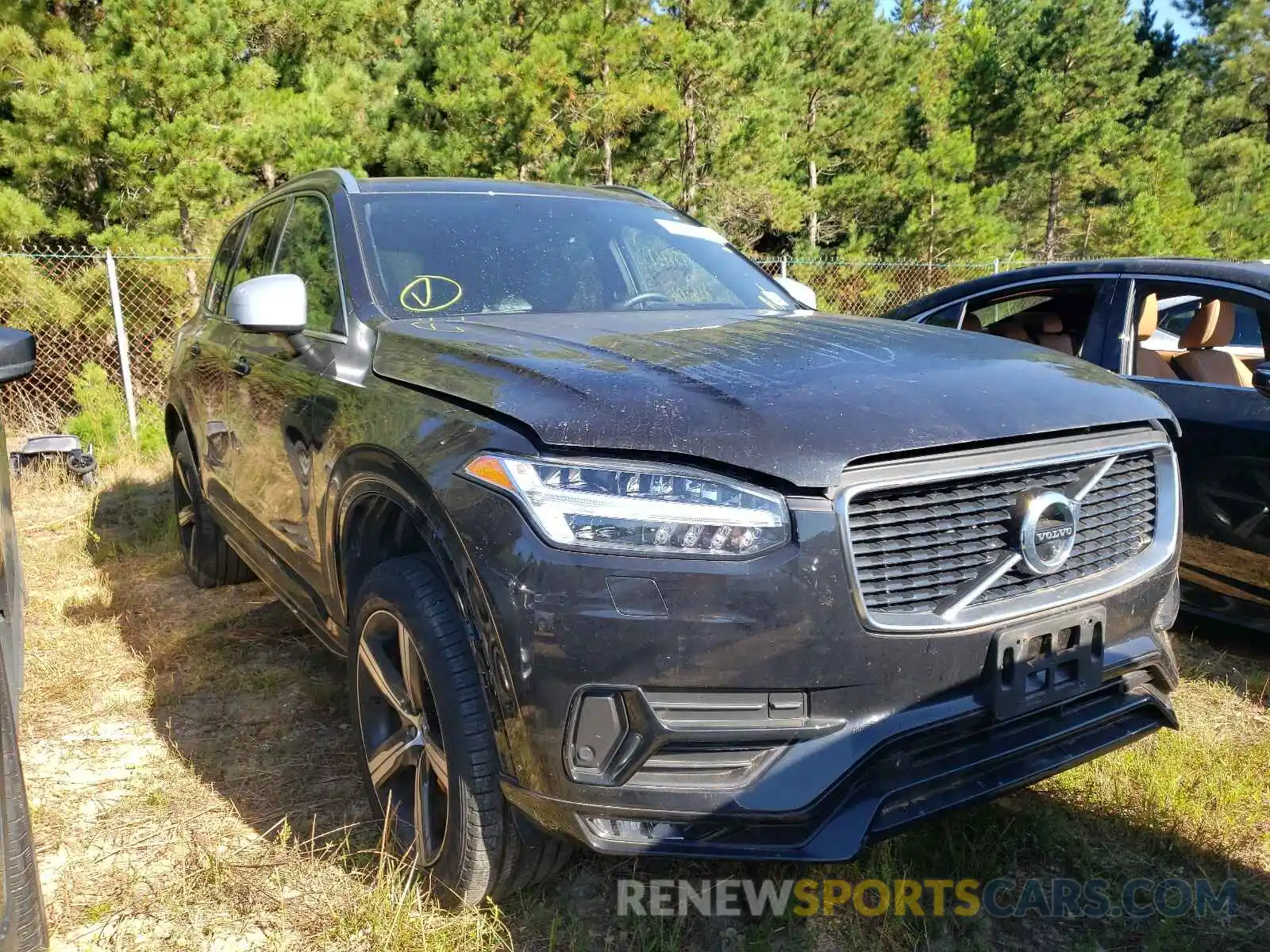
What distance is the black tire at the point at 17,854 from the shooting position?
1.65 meters

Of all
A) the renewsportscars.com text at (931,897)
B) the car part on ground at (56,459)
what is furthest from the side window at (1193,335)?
the car part on ground at (56,459)

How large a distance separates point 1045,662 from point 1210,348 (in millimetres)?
2864

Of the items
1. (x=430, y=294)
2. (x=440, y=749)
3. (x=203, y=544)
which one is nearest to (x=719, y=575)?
(x=440, y=749)

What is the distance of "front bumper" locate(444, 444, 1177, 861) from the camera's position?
167 centimetres

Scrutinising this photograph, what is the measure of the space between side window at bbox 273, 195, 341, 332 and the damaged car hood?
1.26ft

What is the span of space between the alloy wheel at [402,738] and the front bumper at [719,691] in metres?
0.38

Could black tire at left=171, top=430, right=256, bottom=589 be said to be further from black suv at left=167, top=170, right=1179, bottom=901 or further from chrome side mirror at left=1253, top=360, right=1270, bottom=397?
chrome side mirror at left=1253, top=360, right=1270, bottom=397

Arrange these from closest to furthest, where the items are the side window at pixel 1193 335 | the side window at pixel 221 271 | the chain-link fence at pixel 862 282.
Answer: the side window at pixel 1193 335, the side window at pixel 221 271, the chain-link fence at pixel 862 282

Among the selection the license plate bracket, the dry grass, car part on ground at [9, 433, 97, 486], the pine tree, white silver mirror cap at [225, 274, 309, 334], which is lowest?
car part on ground at [9, 433, 97, 486]

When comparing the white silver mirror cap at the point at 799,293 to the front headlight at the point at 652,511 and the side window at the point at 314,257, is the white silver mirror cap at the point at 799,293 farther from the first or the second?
the front headlight at the point at 652,511

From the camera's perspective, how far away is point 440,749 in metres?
2.07

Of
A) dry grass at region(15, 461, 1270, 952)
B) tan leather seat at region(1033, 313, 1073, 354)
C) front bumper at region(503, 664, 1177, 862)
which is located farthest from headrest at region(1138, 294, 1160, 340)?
front bumper at region(503, 664, 1177, 862)

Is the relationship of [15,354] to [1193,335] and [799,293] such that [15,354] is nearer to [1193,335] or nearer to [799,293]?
[799,293]

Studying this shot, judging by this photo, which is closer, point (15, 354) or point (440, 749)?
point (440, 749)
